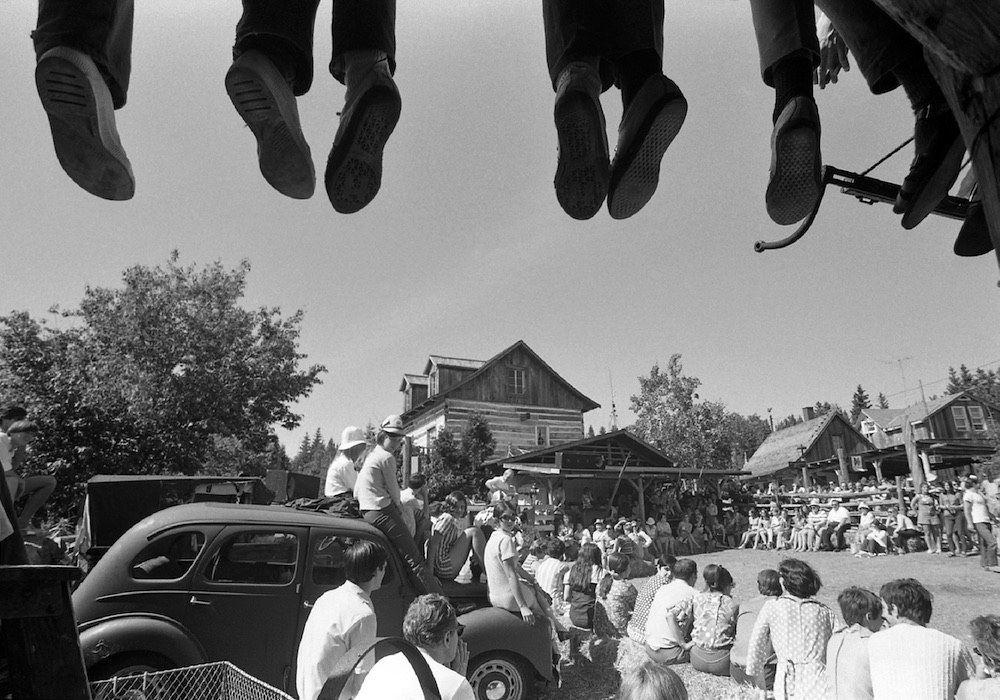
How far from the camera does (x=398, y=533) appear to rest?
5.41 meters

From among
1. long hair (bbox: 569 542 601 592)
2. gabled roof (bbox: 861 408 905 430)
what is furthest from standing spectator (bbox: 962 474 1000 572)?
gabled roof (bbox: 861 408 905 430)

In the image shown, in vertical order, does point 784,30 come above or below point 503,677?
above

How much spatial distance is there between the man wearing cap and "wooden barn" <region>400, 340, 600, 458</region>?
83.1 ft

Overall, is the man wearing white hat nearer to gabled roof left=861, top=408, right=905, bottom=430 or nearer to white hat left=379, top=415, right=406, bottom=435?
white hat left=379, top=415, right=406, bottom=435

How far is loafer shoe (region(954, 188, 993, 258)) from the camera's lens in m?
2.15

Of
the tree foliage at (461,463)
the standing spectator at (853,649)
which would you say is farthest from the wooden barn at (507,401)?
the standing spectator at (853,649)

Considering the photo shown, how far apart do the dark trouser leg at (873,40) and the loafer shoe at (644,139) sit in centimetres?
74

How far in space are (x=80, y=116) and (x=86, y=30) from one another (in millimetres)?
234

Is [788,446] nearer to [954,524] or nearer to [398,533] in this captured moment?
[954,524]

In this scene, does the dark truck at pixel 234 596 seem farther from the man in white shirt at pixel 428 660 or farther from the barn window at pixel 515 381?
the barn window at pixel 515 381

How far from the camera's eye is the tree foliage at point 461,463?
85.3 ft

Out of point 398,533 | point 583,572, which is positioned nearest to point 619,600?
point 583,572

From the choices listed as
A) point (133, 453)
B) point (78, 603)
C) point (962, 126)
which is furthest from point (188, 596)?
point (133, 453)

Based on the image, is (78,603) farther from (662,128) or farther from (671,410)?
(671,410)
